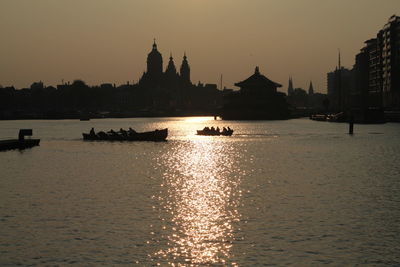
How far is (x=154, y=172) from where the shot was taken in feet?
177

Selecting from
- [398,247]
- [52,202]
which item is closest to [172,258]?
[398,247]

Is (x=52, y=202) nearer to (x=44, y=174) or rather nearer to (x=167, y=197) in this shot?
(x=167, y=197)

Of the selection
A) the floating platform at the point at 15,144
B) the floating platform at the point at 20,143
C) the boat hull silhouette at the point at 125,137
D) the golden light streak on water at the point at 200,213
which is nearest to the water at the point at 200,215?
the golden light streak on water at the point at 200,213

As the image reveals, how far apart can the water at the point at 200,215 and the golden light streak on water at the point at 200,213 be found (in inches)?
2.1

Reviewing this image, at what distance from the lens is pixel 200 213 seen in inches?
1242

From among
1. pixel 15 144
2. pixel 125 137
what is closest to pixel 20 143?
pixel 15 144

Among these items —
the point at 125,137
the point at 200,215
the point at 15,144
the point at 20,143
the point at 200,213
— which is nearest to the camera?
the point at 200,215

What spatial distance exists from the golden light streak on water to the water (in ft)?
0.17

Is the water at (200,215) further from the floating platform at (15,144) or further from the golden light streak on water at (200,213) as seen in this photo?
the floating platform at (15,144)

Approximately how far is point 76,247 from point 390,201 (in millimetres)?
18613

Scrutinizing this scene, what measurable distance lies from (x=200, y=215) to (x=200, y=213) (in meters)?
0.63

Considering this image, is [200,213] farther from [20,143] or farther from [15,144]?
[20,143]

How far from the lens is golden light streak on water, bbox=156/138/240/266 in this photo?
23.0 metres

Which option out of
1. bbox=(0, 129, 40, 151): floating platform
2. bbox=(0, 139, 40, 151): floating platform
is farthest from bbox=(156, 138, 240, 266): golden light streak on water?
bbox=(0, 129, 40, 151): floating platform
